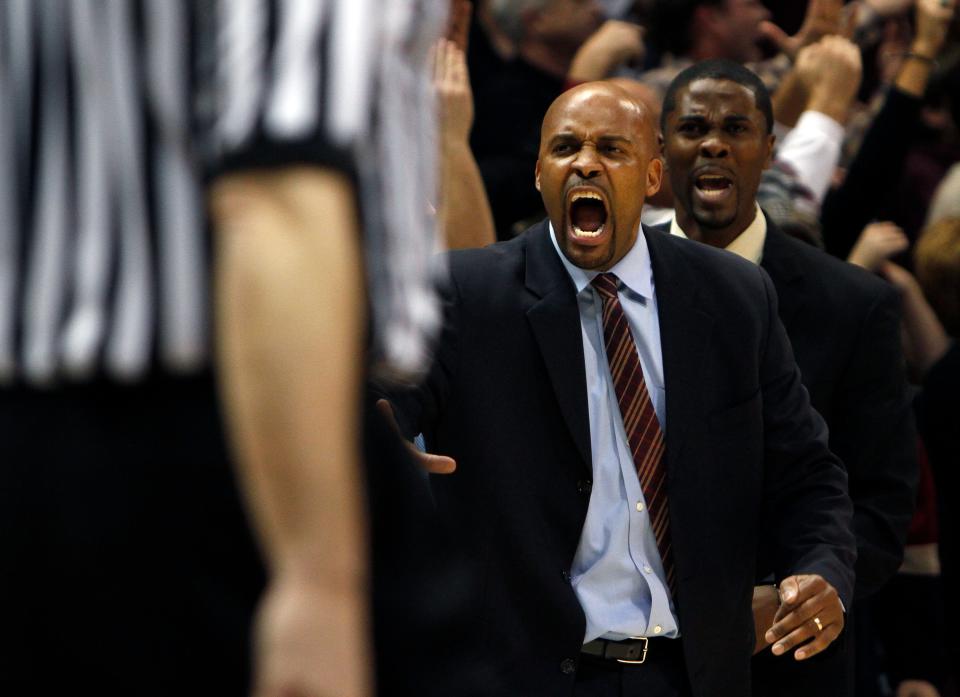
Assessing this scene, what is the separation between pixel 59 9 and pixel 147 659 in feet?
1.89

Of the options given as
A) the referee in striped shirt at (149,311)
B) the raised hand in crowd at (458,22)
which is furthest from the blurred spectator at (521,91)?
the referee in striped shirt at (149,311)

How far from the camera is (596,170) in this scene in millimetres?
4164

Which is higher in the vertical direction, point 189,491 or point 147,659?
point 189,491

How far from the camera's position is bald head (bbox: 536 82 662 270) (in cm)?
410

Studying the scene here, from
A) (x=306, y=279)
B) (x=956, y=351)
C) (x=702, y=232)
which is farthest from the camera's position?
(x=956, y=351)

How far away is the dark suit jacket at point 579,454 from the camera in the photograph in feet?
12.6

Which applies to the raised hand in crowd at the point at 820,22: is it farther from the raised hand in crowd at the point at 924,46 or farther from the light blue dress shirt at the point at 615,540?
the light blue dress shirt at the point at 615,540

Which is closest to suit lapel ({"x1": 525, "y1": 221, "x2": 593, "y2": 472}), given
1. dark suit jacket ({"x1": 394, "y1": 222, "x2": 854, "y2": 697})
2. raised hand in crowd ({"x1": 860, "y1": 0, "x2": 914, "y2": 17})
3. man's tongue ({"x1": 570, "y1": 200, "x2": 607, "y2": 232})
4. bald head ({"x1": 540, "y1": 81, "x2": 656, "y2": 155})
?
dark suit jacket ({"x1": 394, "y1": 222, "x2": 854, "y2": 697})

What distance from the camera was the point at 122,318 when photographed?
60.8 inches

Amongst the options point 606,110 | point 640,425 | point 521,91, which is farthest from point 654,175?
point 521,91

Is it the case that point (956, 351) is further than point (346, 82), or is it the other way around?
point (956, 351)

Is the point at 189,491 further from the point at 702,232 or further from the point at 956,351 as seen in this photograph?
the point at 956,351

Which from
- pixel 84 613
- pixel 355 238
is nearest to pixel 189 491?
pixel 84 613

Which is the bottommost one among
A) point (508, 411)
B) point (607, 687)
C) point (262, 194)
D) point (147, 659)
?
point (607, 687)
